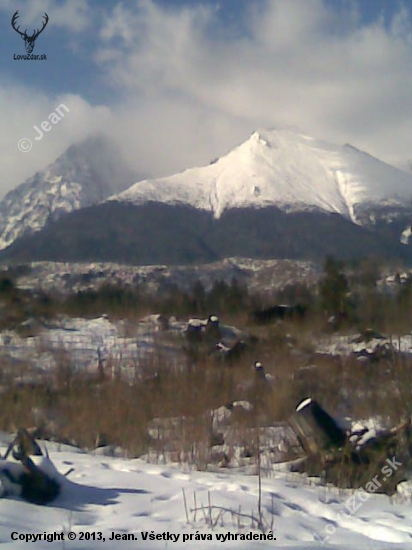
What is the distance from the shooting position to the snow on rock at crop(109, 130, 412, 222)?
403ft

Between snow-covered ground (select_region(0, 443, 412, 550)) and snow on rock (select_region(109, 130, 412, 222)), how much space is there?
109m

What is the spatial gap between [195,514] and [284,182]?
13135 centimetres

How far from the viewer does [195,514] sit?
4.38 metres

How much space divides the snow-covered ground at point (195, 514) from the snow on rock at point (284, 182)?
109105 mm

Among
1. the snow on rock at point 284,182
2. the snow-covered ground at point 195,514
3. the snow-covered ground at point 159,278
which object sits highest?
the snow on rock at point 284,182

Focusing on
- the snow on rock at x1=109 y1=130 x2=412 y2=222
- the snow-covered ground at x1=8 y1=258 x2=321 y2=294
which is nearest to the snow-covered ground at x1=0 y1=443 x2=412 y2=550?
the snow-covered ground at x1=8 y1=258 x2=321 y2=294

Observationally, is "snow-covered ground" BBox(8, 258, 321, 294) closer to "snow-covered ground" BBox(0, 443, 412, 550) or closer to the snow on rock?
"snow-covered ground" BBox(0, 443, 412, 550)

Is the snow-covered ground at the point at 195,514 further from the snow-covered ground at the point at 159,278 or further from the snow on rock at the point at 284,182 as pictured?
the snow on rock at the point at 284,182

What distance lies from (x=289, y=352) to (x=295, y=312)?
4.78m

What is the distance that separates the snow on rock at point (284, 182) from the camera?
12275cm

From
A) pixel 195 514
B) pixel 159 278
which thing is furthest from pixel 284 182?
pixel 195 514

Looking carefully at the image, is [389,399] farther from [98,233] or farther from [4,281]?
[98,233]

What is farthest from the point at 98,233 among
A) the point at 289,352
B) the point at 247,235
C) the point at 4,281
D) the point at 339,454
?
the point at 339,454

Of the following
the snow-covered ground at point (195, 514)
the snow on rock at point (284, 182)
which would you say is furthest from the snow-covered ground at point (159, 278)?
the snow on rock at point (284, 182)
